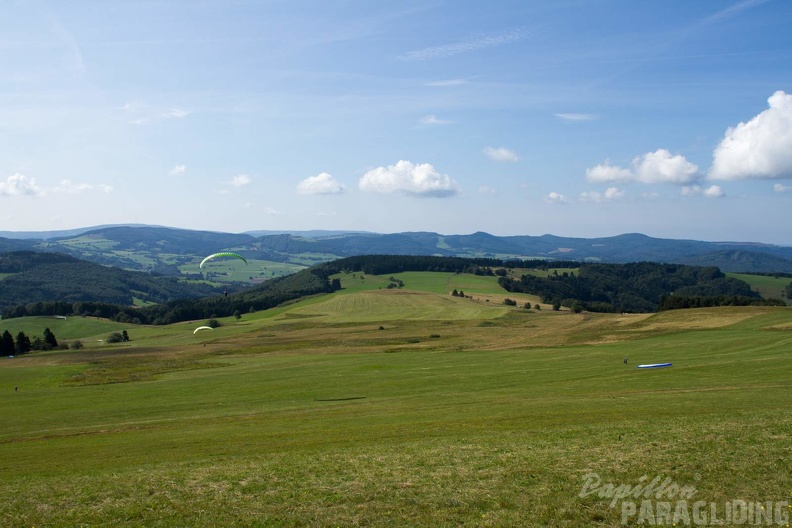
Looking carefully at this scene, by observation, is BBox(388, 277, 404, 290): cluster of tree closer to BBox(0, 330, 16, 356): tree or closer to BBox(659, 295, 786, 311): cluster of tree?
BBox(659, 295, 786, 311): cluster of tree

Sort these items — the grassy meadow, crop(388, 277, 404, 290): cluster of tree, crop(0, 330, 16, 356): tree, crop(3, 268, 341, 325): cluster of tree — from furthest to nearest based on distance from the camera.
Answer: crop(388, 277, 404, 290): cluster of tree → crop(3, 268, 341, 325): cluster of tree → crop(0, 330, 16, 356): tree → the grassy meadow

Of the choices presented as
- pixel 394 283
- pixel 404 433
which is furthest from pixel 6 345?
pixel 394 283

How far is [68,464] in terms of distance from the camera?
73.0 feet

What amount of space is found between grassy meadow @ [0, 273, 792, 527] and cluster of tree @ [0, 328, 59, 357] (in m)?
22.5

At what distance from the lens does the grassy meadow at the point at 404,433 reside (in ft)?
46.9

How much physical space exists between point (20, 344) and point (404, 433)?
94603 mm

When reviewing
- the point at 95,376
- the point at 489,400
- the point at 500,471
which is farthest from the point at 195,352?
the point at 500,471

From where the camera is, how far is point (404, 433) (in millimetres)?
24406

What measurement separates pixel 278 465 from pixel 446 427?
8.97 metres

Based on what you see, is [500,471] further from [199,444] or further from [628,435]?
[199,444]

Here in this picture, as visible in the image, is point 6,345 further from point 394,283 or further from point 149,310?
point 394,283

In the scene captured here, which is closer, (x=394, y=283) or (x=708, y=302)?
(x=708, y=302)

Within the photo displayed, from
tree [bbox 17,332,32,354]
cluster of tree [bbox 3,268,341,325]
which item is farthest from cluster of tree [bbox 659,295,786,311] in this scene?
tree [bbox 17,332,32,354]

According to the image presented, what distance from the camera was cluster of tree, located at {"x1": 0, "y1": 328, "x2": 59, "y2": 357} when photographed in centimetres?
8788
